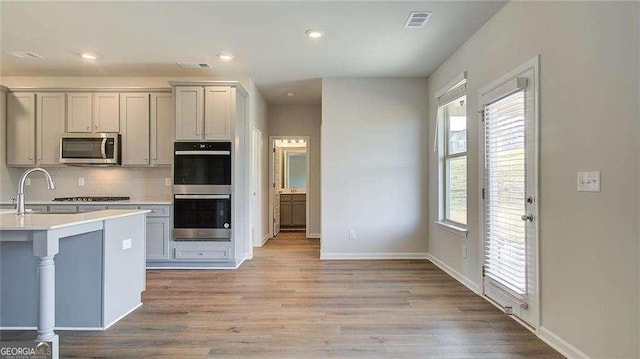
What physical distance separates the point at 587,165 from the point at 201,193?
12.8 feet

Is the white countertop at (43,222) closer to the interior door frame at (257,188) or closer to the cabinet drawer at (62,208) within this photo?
the cabinet drawer at (62,208)

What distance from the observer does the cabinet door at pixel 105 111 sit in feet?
15.3

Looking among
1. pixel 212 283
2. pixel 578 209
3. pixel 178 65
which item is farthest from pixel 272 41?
pixel 578 209

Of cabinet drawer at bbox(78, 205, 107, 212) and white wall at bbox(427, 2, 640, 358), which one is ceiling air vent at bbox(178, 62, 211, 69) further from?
white wall at bbox(427, 2, 640, 358)

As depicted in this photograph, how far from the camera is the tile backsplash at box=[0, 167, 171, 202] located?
4902 millimetres

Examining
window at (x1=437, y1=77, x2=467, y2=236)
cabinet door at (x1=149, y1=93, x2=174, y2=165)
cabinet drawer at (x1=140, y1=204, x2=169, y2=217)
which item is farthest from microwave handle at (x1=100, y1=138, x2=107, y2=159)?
window at (x1=437, y1=77, x2=467, y2=236)

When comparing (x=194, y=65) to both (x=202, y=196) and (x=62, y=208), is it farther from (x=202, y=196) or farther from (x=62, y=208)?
(x=62, y=208)

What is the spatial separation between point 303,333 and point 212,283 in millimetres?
1672

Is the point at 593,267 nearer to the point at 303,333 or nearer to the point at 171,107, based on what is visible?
the point at 303,333

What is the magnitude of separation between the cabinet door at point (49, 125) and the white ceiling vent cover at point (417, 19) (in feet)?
14.8

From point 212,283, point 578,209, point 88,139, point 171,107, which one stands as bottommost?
point 212,283

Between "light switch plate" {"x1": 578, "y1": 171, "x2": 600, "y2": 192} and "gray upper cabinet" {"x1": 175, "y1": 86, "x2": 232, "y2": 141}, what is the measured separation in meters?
3.65

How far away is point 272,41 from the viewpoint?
366 cm

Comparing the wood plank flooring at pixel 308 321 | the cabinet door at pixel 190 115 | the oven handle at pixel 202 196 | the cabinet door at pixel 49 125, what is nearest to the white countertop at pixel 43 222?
the wood plank flooring at pixel 308 321
